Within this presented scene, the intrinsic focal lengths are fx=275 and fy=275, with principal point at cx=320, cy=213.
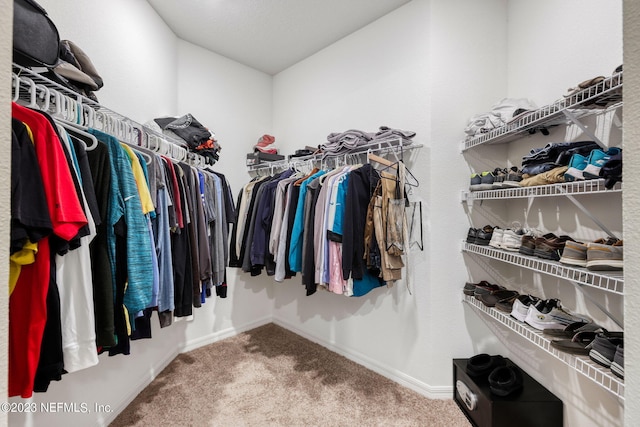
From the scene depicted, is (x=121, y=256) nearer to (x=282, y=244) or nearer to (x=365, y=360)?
(x=282, y=244)

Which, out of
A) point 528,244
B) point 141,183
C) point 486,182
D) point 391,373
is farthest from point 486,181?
point 141,183

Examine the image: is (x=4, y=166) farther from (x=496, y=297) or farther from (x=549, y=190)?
(x=496, y=297)

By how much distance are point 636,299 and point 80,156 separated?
58.1 inches

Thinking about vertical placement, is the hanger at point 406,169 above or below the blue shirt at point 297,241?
above

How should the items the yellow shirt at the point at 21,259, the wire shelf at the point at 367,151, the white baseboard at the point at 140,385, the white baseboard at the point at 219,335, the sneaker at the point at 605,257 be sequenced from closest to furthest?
the yellow shirt at the point at 21,259 → the sneaker at the point at 605,257 → the white baseboard at the point at 140,385 → the wire shelf at the point at 367,151 → the white baseboard at the point at 219,335

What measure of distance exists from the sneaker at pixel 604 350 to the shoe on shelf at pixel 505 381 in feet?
1.69

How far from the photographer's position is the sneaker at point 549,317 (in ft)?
4.20

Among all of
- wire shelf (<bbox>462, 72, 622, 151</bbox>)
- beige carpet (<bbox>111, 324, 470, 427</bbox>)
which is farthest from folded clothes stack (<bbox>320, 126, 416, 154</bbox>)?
beige carpet (<bbox>111, 324, 470, 427</bbox>)

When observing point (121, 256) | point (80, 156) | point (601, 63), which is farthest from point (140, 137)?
point (601, 63)

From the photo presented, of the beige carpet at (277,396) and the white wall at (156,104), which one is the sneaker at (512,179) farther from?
the white wall at (156,104)

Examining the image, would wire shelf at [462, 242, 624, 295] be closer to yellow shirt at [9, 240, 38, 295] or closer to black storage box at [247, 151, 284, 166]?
yellow shirt at [9, 240, 38, 295]

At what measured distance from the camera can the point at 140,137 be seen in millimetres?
1515

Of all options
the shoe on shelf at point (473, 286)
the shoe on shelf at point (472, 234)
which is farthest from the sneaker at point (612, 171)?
the shoe on shelf at point (473, 286)

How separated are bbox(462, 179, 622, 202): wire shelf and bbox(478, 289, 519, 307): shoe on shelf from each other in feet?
1.89
